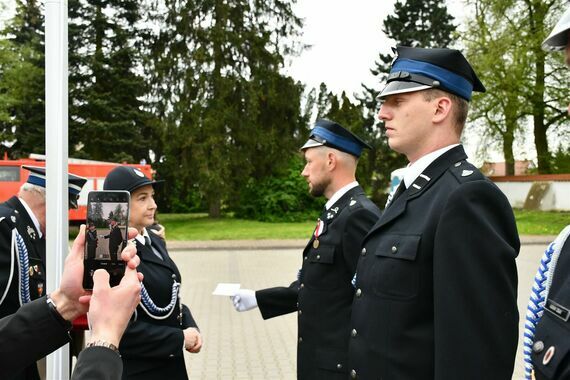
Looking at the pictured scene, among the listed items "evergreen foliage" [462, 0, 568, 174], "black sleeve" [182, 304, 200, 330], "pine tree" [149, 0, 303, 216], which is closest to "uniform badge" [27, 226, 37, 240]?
"black sleeve" [182, 304, 200, 330]

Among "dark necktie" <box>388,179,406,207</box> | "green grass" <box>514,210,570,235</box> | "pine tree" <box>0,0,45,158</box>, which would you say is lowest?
"green grass" <box>514,210,570,235</box>

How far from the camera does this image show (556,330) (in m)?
1.45

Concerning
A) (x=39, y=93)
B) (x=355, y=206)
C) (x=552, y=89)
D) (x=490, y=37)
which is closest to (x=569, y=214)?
(x=552, y=89)

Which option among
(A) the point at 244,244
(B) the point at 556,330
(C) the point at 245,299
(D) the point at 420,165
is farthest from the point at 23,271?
(A) the point at 244,244

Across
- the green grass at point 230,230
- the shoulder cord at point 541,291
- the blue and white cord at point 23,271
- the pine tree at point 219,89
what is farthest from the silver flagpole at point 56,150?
the pine tree at point 219,89

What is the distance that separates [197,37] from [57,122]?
26.6 meters

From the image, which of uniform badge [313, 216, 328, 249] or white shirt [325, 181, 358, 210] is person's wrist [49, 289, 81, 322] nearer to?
uniform badge [313, 216, 328, 249]

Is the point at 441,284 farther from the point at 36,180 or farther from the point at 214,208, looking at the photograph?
the point at 214,208

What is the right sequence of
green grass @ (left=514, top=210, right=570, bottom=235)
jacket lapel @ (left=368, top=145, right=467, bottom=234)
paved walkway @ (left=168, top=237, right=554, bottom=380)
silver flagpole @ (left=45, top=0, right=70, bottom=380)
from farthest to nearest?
green grass @ (left=514, top=210, right=570, bottom=235) < paved walkway @ (left=168, top=237, right=554, bottom=380) < silver flagpole @ (left=45, top=0, right=70, bottom=380) < jacket lapel @ (left=368, top=145, right=467, bottom=234)

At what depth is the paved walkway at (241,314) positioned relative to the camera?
20.9ft

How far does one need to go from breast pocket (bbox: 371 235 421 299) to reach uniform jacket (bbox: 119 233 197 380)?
4.47 feet

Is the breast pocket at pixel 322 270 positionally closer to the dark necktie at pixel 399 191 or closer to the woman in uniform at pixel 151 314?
the woman in uniform at pixel 151 314

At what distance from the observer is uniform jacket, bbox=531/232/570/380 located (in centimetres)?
141

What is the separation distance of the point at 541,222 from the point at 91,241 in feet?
86.3
